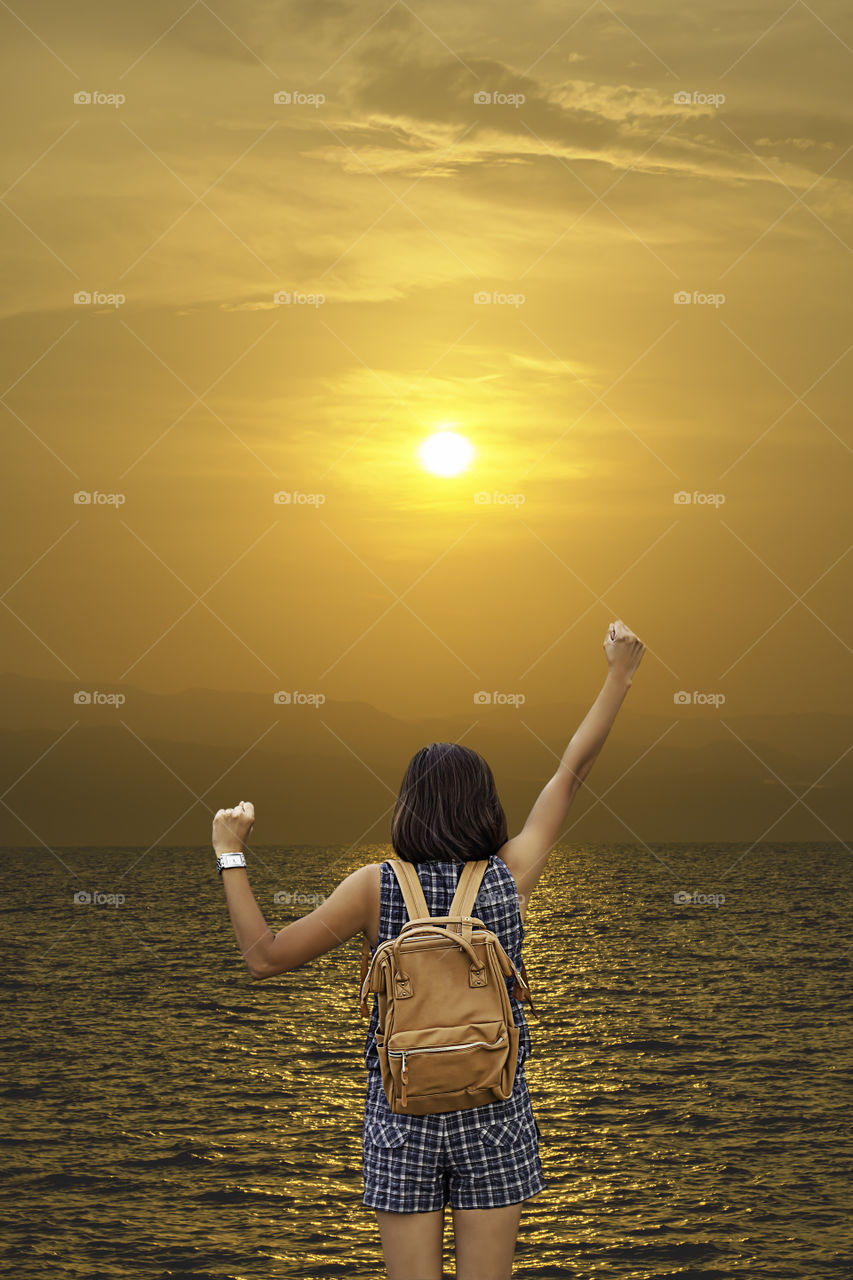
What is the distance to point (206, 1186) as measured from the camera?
31.3m

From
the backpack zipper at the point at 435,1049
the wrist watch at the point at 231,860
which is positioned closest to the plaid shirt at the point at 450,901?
the backpack zipper at the point at 435,1049

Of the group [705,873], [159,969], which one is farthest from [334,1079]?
[705,873]

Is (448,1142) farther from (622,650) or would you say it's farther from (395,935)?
(622,650)

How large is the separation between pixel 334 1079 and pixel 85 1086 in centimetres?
935

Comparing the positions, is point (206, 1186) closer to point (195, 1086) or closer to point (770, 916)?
point (195, 1086)

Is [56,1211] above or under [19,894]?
under

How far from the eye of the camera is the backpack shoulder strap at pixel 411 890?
3.32m

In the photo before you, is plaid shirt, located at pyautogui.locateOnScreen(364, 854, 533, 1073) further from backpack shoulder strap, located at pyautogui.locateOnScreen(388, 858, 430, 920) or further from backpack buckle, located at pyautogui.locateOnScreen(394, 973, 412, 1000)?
backpack buckle, located at pyautogui.locateOnScreen(394, 973, 412, 1000)

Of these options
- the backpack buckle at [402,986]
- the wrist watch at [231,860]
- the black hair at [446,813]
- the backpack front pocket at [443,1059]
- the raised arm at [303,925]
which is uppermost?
the black hair at [446,813]

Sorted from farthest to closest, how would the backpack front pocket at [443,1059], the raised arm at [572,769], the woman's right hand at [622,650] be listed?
1. the woman's right hand at [622,650]
2. the raised arm at [572,769]
3. the backpack front pocket at [443,1059]

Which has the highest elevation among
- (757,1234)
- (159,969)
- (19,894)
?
(19,894)

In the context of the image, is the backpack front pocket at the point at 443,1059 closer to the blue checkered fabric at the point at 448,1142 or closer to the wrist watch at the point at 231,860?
the blue checkered fabric at the point at 448,1142

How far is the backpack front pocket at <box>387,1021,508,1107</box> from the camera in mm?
3248

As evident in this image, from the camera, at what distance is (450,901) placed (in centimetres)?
337
